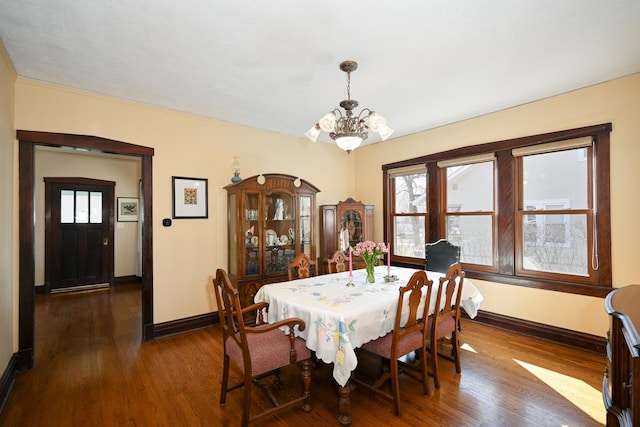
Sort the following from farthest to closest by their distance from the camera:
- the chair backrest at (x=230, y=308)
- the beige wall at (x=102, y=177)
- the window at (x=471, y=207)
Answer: the beige wall at (x=102, y=177), the window at (x=471, y=207), the chair backrest at (x=230, y=308)

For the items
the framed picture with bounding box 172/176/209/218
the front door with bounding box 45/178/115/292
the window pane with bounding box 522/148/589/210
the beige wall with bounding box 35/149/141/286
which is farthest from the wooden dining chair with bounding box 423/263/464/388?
the front door with bounding box 45/178/115/292

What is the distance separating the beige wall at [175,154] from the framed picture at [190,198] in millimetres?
65

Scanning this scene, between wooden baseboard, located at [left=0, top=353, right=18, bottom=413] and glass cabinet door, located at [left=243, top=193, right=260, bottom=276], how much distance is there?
6.97ft

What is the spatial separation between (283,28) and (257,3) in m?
0.26

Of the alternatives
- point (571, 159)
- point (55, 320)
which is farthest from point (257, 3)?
point (55, 320)

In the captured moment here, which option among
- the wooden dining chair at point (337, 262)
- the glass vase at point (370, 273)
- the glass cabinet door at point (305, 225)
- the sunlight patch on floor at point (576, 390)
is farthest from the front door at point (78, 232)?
the sunlight patch on floor at point (576, 390)

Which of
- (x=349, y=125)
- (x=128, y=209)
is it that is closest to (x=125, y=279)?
(x=128, y=209)

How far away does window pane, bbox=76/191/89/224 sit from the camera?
19.0ft

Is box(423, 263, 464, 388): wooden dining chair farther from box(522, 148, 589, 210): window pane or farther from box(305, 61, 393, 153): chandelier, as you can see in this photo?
box(522, 148, 589, 210): window pane

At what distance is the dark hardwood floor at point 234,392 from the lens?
2025 mm

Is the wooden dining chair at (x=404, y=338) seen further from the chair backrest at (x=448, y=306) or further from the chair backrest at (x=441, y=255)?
the chair backrest at (x=441, y=255)

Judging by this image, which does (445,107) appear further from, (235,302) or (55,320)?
(55,320)

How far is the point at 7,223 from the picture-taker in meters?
2.51

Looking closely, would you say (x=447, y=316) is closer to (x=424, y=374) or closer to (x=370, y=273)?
(x=424, y=374)
